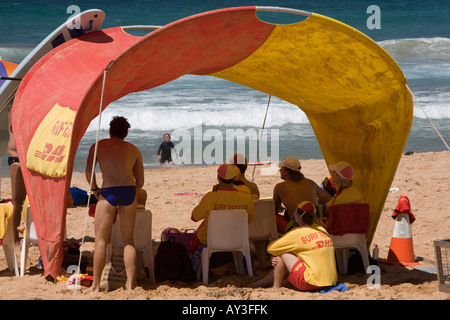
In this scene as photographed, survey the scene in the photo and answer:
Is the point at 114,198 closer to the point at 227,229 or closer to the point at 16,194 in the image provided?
the point at 227,229

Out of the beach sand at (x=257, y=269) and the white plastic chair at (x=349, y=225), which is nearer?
the beach sand at (x=257, y=269)

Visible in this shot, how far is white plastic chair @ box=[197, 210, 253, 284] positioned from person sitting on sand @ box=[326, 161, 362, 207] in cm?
85

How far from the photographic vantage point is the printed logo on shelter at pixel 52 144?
234 inches

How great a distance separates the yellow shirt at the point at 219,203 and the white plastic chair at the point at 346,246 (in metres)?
0.84

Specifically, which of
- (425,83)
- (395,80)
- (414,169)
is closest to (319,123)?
(395,80)

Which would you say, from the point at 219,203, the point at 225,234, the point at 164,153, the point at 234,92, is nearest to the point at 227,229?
A: the point at 225,234

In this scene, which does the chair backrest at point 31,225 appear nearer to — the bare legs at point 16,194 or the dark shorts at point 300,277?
the bare legs at point 16,194

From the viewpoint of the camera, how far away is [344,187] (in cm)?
646

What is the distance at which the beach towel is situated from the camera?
6469mm

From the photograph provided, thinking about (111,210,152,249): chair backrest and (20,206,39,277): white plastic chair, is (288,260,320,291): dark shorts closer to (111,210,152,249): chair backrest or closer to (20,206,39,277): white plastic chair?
(111,210,152,249): chair backrest

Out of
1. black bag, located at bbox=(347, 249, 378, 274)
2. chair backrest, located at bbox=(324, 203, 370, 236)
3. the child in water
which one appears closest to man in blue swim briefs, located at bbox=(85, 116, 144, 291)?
chair backrest, located at bbox=(324, 203, 370, 236)

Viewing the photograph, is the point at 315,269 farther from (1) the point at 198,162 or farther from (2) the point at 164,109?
(2) the point at 164,109

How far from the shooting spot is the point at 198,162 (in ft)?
50.3

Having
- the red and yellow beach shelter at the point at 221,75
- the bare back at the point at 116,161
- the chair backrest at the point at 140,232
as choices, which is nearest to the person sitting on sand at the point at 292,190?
the red and yellow beach shelter at the point at 221,75
